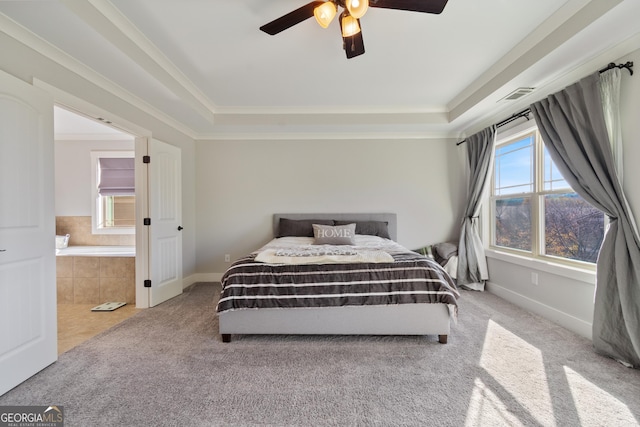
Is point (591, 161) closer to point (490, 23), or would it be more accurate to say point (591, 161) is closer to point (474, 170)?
point (490, 23)

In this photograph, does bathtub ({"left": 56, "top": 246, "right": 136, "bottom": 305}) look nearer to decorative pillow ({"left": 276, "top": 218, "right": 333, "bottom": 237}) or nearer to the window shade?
the window shade

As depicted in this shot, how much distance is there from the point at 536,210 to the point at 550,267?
64 centimetres

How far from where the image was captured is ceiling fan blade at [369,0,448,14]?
5.00 feet

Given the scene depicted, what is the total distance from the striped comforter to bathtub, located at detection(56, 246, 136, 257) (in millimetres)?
2212

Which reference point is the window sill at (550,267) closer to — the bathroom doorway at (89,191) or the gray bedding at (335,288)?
the gray bedding at (335,288)

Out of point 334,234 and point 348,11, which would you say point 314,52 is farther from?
point 334,234

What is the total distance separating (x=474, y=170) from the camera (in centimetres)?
379

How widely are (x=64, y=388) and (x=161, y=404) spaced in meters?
0.72

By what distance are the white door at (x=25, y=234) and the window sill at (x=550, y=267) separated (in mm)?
4322

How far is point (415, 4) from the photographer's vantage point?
1.54 meters

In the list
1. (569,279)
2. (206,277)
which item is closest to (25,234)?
(206,277)

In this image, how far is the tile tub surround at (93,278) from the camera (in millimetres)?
3381

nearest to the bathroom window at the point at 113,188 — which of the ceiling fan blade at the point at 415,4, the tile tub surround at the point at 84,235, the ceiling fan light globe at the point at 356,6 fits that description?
the tile tub surround at the point at 84,235

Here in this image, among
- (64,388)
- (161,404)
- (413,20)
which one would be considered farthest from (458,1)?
(64,388)
